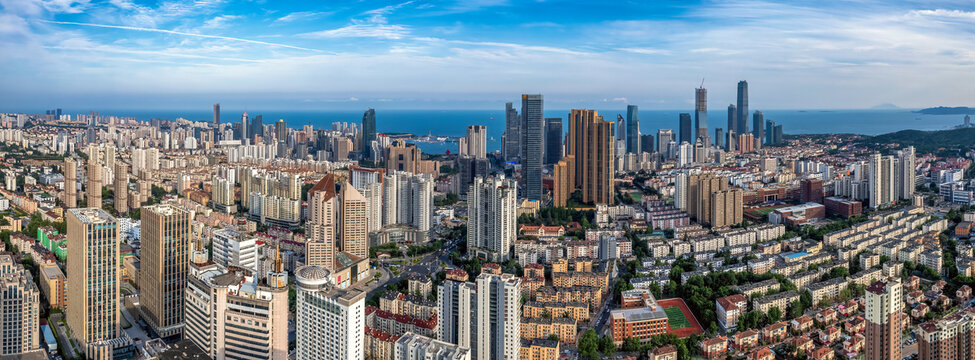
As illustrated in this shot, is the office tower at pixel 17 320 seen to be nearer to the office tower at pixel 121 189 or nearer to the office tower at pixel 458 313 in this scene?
the office tower at pixel 458 313

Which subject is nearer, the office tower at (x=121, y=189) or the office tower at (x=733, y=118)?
the office tower at (x=121, y=189)

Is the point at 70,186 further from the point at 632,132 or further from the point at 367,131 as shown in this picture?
the point at 632,132

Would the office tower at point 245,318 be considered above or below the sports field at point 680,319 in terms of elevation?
above

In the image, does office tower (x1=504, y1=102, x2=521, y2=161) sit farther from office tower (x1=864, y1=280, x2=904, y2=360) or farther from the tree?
office tower (x1=864, y1=280, x2=904, y2=360)

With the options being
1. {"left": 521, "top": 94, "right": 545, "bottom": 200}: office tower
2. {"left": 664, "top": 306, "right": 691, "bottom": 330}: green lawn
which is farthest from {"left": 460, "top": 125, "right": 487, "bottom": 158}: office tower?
{"left": 664, "top": 306, "right": 691, "bottom": 330}: green lawn

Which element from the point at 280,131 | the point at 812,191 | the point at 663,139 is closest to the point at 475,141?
the point at 280,131

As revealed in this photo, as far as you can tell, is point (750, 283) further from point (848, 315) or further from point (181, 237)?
point (181, 237)

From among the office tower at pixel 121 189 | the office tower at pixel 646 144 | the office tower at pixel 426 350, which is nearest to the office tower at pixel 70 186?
the office tower at pixel 121 189
